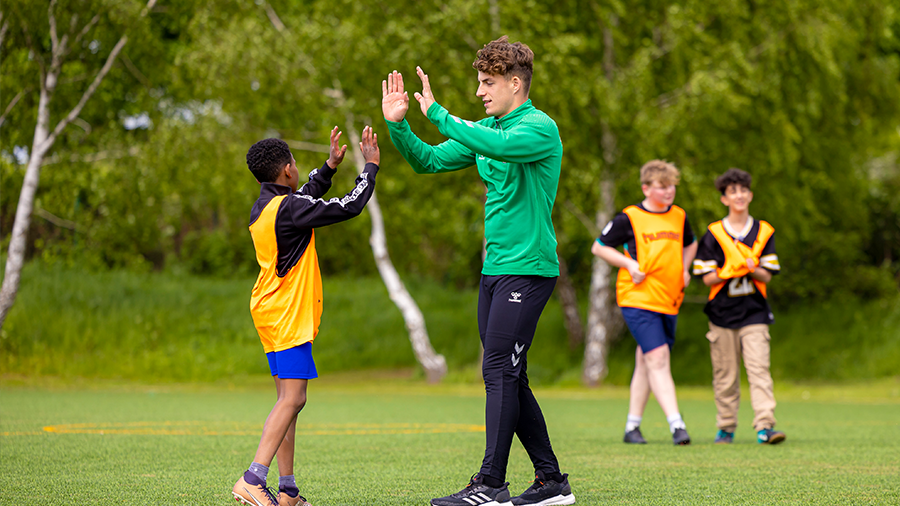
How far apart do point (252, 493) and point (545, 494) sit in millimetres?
1356

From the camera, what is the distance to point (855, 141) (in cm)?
1900

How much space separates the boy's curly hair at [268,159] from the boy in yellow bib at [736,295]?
4.06m

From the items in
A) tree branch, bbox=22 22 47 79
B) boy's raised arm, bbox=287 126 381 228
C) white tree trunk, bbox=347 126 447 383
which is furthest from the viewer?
white tree trunk, bbox=347 126 447 383

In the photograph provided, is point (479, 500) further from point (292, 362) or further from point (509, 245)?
point (509, 245)

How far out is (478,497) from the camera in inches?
153

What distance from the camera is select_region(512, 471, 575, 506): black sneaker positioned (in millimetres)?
4164

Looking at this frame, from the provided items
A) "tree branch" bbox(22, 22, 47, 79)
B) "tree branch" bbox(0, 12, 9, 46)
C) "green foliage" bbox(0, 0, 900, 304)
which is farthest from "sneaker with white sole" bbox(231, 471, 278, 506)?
"tree branch" bbox(0, 12, 9, 46)

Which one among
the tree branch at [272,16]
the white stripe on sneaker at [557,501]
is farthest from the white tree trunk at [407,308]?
the white stripe on sneaker at [557,501]

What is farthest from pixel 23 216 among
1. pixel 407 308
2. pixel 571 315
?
pixel 571 315

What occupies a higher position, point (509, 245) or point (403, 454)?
point (509, 245)

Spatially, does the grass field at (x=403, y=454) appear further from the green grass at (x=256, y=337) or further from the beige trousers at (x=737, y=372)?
the green grass at (x=256, y=337)

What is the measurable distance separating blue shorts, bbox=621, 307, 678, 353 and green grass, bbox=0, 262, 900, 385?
10389mm

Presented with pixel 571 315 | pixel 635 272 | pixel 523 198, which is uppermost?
pixel 523 198

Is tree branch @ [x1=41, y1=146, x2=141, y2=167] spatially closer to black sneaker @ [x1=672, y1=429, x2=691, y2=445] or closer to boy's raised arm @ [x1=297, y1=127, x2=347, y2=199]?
black sneaker @ [x1=672, y1=429, x2=691, y2=445]
